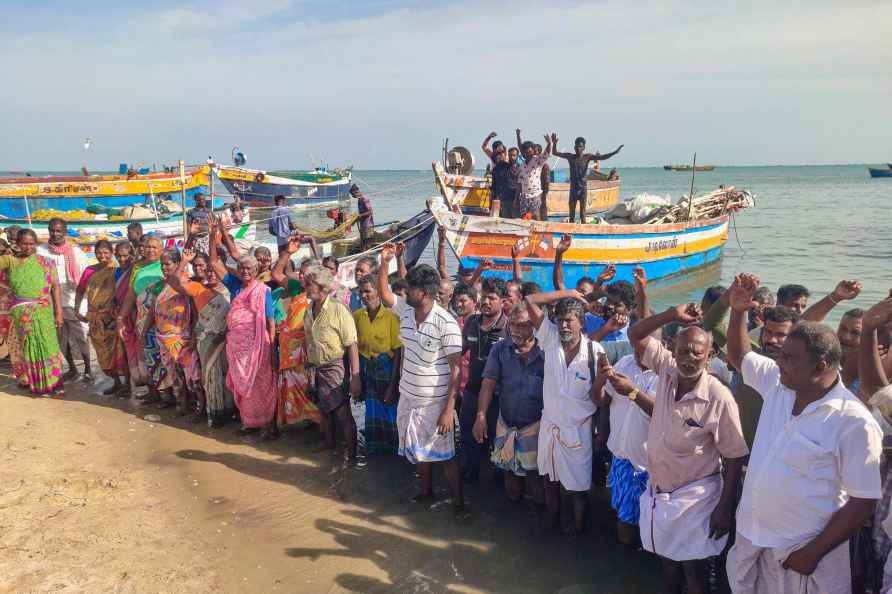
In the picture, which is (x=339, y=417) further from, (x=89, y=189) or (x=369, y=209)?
(x=89, y=189)

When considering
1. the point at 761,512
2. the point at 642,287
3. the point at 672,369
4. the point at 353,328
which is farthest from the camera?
the point at 353,328

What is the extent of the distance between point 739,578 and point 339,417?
3312mm

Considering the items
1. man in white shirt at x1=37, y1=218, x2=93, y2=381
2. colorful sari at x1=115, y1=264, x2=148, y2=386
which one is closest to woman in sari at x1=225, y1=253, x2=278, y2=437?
colorful sari at x1=115, y1=264, x2=148, y2=386

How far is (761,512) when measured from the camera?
8.45 ft

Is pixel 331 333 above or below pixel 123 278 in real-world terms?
below

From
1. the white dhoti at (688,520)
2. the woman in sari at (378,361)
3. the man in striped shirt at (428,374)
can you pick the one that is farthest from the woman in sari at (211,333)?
the white dhoti at (688,520)

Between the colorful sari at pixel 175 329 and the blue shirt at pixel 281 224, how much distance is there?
290 inches

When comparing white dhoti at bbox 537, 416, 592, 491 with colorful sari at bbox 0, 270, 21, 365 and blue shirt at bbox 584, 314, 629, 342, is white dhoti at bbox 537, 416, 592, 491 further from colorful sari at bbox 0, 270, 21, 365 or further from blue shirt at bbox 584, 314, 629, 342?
colorful sari at bbox 0, 270, 21, 365

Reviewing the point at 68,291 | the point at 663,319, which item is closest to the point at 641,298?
the point at 663,319

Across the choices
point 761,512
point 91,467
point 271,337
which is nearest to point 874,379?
point 761,512

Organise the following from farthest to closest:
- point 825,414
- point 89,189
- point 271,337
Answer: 1. point 89,189
2. point 271,337
3. point 825,414

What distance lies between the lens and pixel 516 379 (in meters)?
4.11

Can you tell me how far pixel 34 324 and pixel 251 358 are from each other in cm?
263

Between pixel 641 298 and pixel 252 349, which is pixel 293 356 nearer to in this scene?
pixel 252 349
